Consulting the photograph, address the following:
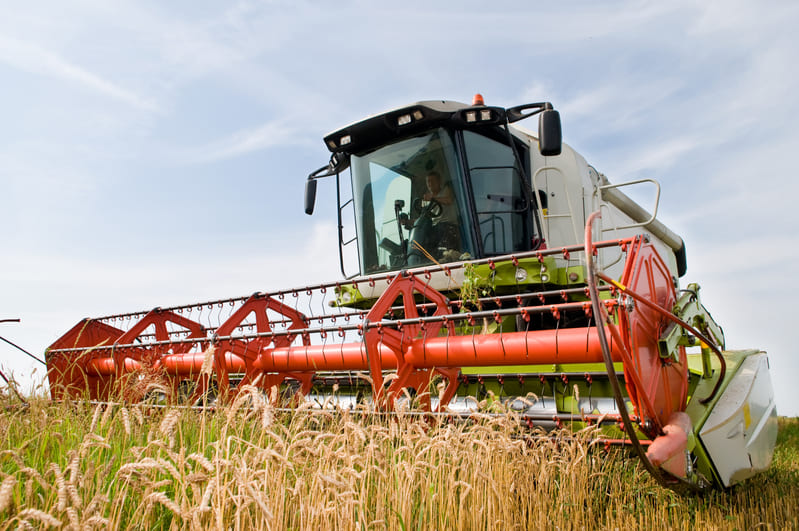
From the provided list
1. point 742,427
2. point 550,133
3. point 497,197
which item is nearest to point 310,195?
point 497,197

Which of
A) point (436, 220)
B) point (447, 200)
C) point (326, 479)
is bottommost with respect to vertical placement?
point (326, 479)

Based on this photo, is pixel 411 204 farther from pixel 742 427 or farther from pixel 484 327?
pixel 742 427

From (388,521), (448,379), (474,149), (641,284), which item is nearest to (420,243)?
(474,149)

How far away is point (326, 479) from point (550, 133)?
339 centimetres

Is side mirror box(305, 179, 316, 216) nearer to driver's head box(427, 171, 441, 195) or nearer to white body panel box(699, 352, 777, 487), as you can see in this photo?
driver's head box(427, 171, 441, 195)

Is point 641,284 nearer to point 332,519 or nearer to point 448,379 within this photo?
point 448,379

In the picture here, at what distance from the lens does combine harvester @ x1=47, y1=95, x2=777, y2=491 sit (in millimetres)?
2998


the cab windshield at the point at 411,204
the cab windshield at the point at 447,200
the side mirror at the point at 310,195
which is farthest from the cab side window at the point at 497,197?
the side mirror at the point at 310,195

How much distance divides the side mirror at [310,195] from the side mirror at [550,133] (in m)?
2.60

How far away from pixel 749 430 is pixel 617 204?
3.99 m

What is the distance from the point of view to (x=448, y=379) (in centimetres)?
413

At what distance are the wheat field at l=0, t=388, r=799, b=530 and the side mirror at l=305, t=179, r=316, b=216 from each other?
301cm

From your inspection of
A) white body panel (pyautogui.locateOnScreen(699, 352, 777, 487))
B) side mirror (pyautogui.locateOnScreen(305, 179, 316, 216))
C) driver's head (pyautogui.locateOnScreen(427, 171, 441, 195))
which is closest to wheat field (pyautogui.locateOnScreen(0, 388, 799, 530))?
white body panel (pyautogui.locateOnScreen(699, 352, 777, 487))

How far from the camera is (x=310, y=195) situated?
6.05m
